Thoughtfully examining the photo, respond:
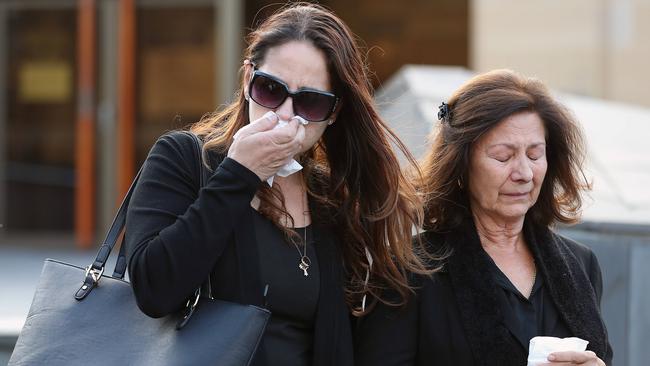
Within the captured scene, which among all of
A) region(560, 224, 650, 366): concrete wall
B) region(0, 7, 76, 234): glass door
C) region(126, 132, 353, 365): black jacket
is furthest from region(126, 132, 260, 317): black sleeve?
region(0, 7, 76, 234): glass door

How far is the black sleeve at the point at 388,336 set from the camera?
2.58 meters

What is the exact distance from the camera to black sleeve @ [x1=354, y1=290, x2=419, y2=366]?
8.47ft

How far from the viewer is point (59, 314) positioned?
7.59 feet

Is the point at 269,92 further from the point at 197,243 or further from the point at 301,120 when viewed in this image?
the point at 197,243

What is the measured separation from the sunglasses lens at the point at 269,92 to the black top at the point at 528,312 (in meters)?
0.78

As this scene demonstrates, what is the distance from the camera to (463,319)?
2.58 meters

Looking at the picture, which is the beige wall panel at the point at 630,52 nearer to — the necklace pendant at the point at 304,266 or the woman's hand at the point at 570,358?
the woman's hand at the point at 570,358

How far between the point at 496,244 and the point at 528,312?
218 millimetres

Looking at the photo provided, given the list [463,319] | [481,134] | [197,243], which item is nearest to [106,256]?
[197,243]

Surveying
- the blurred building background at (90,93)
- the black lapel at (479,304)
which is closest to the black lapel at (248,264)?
the black lapel at (479,304)

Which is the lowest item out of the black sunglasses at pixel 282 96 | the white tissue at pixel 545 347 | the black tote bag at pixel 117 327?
the white tissue at pixel 545 347

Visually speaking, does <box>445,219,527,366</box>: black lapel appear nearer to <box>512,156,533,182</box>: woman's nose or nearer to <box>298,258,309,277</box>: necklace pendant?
<box>512,156,533,182</box>: woman's nose

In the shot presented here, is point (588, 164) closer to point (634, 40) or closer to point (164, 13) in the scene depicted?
point (634, 40)

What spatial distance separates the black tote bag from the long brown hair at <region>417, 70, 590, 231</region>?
74 cm
